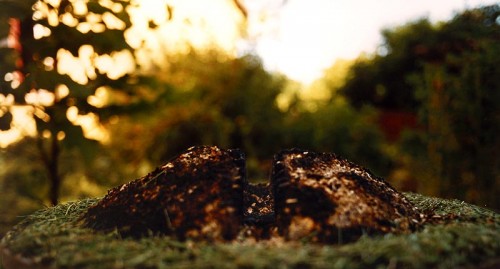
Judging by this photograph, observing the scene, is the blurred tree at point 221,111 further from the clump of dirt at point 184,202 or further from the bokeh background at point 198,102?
the clump of dirt at point 184,202

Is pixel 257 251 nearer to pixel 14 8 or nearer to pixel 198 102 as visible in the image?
pixel 14 8

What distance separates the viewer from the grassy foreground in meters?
0.89

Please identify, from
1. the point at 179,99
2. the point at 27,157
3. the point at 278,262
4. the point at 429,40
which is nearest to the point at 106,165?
the point at 27,157

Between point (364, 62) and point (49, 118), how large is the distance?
A: 8.31 meters

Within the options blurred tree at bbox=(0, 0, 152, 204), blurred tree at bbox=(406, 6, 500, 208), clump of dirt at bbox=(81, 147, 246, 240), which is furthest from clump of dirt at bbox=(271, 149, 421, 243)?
blurred tree at bbox=(406, 6, 500, 208)

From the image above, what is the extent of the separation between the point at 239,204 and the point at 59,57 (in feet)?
5.69

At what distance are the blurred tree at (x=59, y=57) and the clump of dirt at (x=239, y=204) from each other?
1075mm

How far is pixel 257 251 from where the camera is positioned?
3.07 ft

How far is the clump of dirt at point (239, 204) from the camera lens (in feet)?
3.81

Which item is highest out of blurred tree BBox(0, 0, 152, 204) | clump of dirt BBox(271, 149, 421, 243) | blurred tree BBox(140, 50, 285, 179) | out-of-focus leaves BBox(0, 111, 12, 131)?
blurred tree BBox(140, 50, 285, 179)

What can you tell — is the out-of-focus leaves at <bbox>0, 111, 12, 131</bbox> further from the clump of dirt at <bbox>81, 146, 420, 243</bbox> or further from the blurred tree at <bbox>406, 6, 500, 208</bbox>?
the blurred tree at <bbox>406, 6, 500, 208</bbox>

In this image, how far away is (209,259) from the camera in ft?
2.97

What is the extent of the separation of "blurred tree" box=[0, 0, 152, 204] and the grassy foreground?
49.1 inches

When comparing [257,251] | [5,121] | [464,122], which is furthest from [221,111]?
[257,251]
